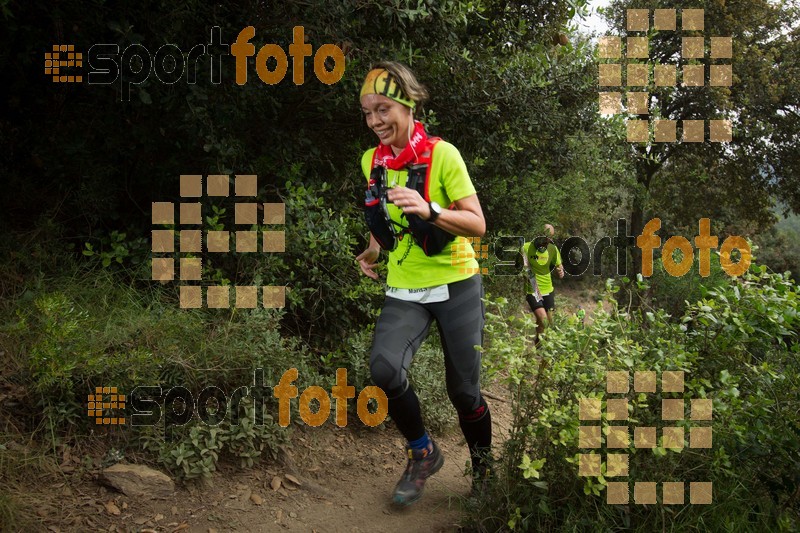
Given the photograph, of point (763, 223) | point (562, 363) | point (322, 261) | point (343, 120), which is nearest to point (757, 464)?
point (562, 363)

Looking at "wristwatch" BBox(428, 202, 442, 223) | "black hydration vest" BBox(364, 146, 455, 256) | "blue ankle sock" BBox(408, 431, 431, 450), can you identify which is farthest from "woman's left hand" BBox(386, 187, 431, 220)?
"blue ankle sock" BBox(408, 431, 431, 450)

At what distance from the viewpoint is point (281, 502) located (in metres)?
4.45

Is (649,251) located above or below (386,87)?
below

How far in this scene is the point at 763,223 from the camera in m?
19.8

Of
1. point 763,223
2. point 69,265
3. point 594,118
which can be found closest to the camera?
point 69,265

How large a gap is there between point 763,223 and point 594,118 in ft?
45.9

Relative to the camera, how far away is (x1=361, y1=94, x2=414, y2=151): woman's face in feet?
12.3

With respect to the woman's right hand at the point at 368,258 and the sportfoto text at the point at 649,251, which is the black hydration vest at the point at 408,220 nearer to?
the woman's right hand at the point at 368,258

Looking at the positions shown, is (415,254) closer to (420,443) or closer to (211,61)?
(420,443)

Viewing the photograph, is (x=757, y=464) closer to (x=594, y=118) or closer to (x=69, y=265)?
(x=69, y=265)

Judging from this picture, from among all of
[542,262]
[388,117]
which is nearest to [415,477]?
[388,117]

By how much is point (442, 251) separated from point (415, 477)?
1.46m

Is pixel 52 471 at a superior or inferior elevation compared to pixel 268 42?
inferior

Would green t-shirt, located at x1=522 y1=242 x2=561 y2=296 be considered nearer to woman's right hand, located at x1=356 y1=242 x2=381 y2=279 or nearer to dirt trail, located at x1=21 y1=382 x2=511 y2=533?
dirt trail, located at x1=21 y1=382 x2=511 y2=533
